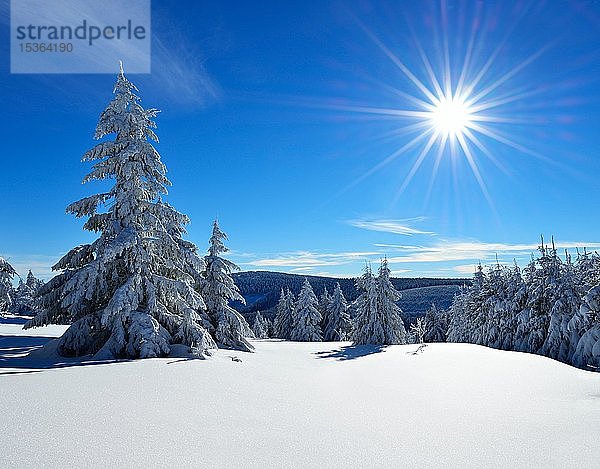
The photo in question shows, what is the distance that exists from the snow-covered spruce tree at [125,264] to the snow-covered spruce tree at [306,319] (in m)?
31.9

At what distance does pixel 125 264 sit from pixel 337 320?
40.6 metres

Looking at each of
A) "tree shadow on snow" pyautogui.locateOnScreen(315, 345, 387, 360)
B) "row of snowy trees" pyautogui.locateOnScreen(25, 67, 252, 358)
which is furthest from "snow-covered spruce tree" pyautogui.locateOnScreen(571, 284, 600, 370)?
"row of snowy trees" pyautogui.locateOnScreen(25, 67, 252, 358)

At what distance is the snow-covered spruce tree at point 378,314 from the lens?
111ft

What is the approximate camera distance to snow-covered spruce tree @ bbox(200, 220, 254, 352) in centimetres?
1906

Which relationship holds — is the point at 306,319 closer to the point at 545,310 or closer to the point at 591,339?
the point at 545,310

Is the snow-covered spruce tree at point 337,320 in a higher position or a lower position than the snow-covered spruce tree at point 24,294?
lower

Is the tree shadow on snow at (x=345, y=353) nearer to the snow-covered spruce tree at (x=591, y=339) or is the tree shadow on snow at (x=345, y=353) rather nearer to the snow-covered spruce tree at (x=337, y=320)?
the snow-covered spruce tree at (x=591, y=339)

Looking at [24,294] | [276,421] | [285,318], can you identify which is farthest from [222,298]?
[24,294]

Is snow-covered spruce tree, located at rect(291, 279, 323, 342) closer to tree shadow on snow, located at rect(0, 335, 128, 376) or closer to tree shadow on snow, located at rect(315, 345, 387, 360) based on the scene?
tree shadow on snow, located at rect(315, 345, 387, 360)

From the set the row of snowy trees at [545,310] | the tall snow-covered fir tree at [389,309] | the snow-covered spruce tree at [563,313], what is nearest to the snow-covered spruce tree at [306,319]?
the tall snow-covered fir tree at [389,309]

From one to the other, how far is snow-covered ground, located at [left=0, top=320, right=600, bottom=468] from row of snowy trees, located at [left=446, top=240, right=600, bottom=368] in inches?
557

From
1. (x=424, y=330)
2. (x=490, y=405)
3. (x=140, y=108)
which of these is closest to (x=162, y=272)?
(x=140, y=108)

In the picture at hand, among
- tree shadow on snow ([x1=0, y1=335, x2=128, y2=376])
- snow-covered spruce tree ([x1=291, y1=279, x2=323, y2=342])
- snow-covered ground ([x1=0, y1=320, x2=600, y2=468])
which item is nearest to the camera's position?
snow-covered ground ([x1=0, y1=320, x2=600, y2=468])

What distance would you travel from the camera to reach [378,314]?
3434 cm
